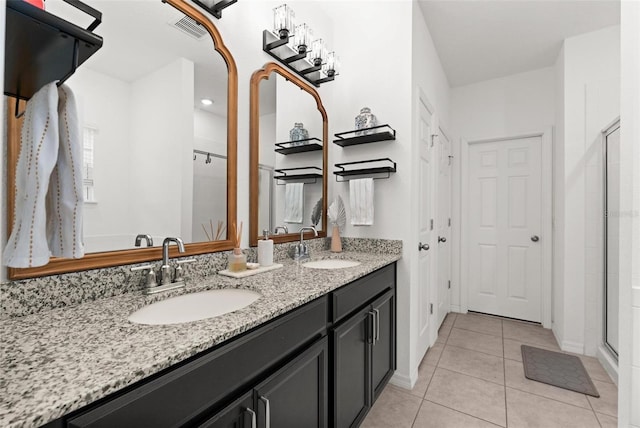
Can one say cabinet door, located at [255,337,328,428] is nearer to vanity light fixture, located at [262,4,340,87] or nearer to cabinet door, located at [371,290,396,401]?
cabinet door, located at [371,290,396,401]

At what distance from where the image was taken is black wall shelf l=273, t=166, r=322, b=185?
6.22 ft

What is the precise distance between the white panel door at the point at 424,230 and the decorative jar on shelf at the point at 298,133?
847 millimetres

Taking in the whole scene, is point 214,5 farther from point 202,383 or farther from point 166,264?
point 202,383

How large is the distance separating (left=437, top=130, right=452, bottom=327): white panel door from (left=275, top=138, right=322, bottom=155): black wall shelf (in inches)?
53.5

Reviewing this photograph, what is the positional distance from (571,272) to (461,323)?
1.10 m

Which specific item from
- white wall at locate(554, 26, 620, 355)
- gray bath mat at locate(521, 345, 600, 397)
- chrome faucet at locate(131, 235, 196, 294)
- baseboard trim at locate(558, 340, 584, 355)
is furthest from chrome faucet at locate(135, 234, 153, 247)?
baseboard trim at locate(558, 340, 584, 355)

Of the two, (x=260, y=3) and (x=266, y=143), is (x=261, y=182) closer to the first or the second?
(x=266, y=143)

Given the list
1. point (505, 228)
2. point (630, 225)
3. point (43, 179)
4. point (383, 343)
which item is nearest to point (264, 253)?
point (383, 343)

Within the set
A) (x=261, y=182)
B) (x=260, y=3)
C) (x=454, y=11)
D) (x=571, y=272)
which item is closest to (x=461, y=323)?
(x=571, y=272)

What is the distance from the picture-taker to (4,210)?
0.83 m

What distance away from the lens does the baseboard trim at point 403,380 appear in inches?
78.7

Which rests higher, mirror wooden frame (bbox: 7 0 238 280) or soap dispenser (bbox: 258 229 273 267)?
mirror wooden frame (bbox: 7 0 238 280)

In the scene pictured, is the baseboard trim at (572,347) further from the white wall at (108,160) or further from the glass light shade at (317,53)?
the white wall at (108,160)

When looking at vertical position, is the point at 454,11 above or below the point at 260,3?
above
